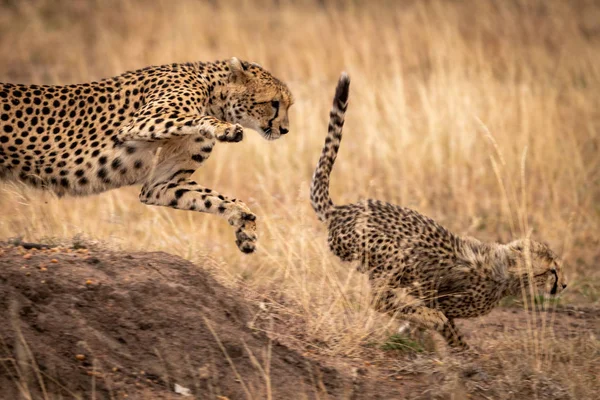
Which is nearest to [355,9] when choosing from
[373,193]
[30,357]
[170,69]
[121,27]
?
[121,27]

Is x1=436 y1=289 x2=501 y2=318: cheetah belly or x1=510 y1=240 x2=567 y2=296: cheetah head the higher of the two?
x1=510 y1=240 x2=567 y2=296: cheetah head

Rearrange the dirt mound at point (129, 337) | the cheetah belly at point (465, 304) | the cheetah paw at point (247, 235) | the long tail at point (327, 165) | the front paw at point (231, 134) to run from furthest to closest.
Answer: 1. the long tail at point (327, 165)
2. the cheetah belly at point (465, 304)
3. the cheetah paw at point (247, 235)
4. the front paw at point (231, 134)
5. the dirt mound at point (129, 337)

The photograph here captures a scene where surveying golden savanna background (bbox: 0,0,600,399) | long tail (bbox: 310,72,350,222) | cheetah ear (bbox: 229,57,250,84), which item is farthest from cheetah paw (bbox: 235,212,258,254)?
cheetah ear (bbox: 229,57,250,84)

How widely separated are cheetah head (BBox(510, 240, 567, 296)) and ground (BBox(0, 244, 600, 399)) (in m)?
0.75

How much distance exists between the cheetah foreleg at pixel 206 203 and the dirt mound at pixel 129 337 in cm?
46

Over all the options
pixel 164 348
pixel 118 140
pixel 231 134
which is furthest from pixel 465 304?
pixel 118 140

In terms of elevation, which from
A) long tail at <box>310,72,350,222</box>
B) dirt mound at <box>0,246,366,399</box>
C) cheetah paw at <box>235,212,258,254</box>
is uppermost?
long tail at <box>310,72,350,222</box>

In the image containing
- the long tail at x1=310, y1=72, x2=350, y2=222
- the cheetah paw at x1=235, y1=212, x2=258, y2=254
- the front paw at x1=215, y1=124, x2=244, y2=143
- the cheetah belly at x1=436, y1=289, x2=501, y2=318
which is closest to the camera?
the front paw at x1=215, y1=124, x2=244, y2=143

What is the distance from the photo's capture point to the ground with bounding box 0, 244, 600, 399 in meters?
3.18

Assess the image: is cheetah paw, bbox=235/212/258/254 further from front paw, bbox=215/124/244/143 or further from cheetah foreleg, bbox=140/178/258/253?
front paw, bbox=215/124/244/143

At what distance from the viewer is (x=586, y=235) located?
6.34 m

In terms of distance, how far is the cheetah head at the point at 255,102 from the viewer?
4676mm

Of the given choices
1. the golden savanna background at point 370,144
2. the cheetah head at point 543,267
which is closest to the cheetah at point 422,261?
the cheetah head at point 543,267

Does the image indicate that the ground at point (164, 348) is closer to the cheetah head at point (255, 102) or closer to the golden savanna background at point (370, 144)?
the golden savanna background at point (370, 144)
